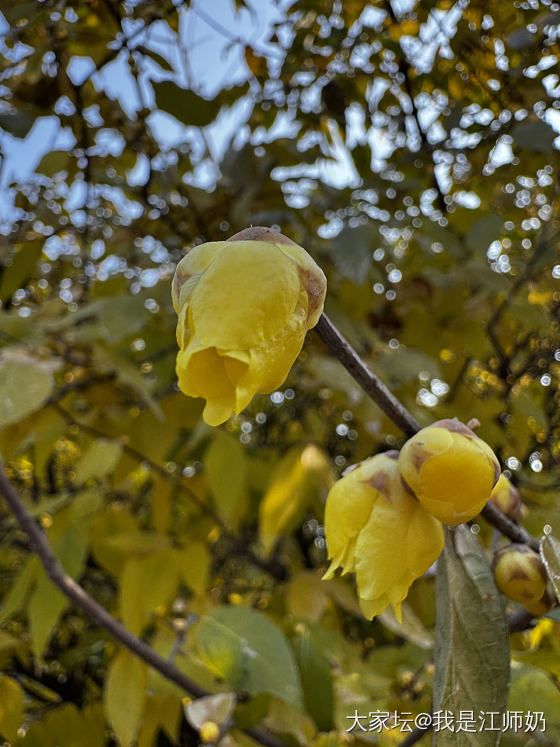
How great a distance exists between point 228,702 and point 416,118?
91 centimetres

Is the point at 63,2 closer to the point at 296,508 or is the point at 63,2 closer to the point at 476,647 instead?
the point at 296,508

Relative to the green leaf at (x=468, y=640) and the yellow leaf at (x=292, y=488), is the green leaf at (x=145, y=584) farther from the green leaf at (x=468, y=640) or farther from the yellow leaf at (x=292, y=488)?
the green leaf at (x=468, y=640)

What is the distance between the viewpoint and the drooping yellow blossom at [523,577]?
1.11ft

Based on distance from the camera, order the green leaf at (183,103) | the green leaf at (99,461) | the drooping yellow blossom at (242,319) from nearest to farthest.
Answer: the drooping yellow blossom at (242,319)
the green leaf at (99,461)
the green leaf at (183,103)

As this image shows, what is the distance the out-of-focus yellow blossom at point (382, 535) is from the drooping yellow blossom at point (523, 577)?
6 cm

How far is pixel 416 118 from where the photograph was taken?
101 cm

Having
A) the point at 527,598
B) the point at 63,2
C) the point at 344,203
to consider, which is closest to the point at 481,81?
the point at 344,203

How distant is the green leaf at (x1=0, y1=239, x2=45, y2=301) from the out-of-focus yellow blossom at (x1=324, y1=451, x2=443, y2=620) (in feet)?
2.49

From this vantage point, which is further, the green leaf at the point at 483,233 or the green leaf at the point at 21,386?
the green leaf at the point at 483,233

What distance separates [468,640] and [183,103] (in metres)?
0.75

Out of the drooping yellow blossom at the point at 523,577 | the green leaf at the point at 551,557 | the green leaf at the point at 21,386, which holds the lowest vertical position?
the green leaf at the point at 21,386

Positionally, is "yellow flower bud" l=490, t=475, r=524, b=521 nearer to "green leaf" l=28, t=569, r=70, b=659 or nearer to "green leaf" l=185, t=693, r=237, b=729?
"green leaf" l=185, t=693, r=237, b=729

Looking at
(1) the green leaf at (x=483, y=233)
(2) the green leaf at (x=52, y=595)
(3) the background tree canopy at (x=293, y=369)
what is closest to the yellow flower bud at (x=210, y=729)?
(3) the background tree canopy at (x=293, y=369)

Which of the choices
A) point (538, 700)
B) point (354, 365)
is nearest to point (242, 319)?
point (354, 365)
